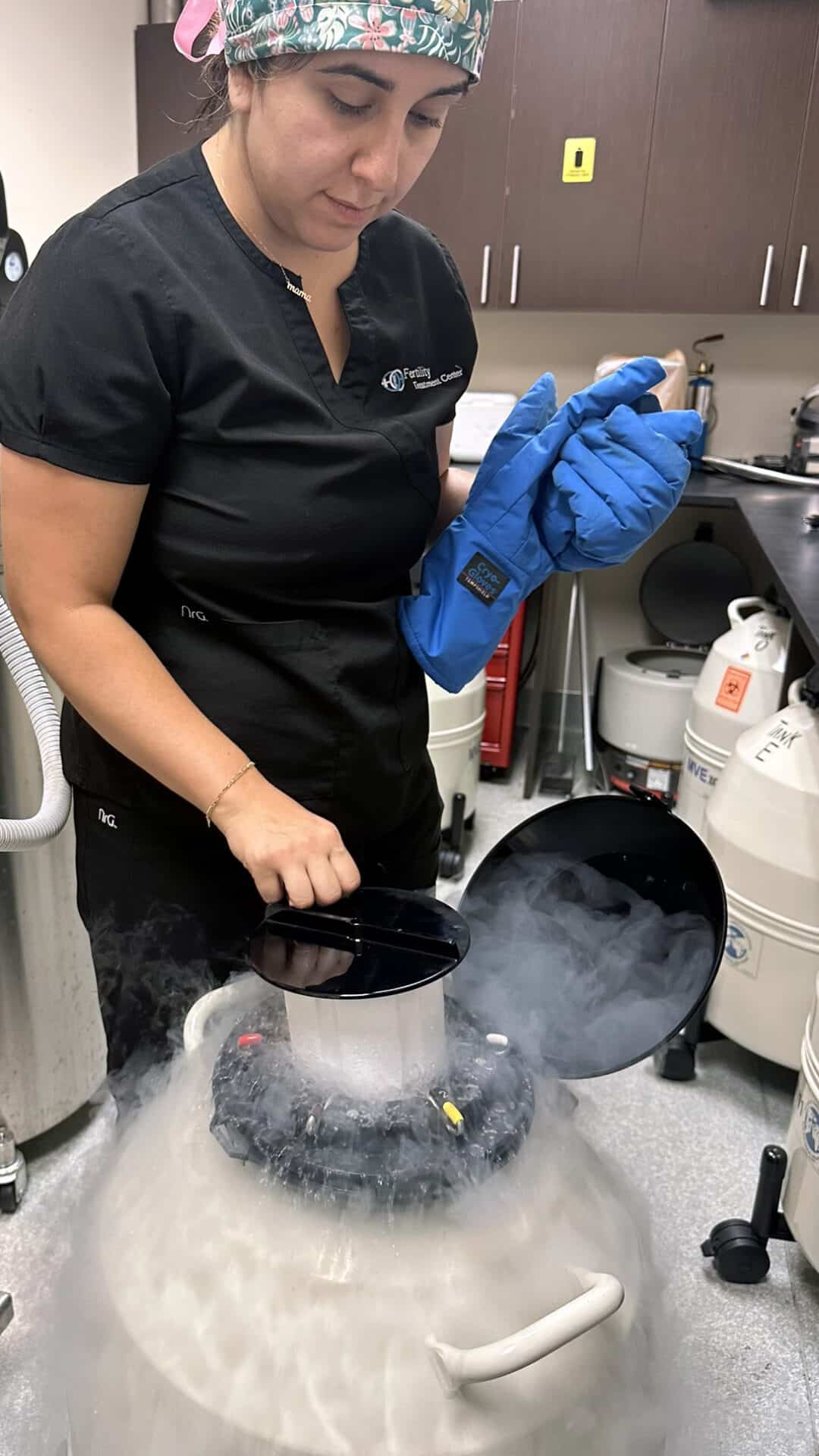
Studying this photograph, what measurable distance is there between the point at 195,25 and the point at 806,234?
238cm

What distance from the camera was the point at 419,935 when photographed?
0.69m

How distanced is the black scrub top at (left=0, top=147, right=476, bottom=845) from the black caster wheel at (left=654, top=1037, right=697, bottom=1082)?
1075 millimetres

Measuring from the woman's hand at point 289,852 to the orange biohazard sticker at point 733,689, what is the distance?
172 cm

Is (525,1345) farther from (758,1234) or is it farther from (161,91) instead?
(161,91)

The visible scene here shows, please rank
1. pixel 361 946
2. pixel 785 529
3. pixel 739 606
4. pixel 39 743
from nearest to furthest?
1. pixel 361 946
2. pixel 39 743
3. pixel 785 529
4. pixel 739 606

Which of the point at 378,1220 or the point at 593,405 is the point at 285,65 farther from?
the point at 378,1220

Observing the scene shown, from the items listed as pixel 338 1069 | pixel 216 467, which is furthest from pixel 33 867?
pixel 338 1069

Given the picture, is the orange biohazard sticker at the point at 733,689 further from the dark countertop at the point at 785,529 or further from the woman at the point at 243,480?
the woman at the point at 243,480

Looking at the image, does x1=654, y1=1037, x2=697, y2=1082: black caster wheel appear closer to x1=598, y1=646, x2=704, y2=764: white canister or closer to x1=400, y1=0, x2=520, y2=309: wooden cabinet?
x1=598, y1=646, x2=704, y2=764: white canister

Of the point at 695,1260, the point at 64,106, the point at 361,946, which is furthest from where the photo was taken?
the point at 64,106

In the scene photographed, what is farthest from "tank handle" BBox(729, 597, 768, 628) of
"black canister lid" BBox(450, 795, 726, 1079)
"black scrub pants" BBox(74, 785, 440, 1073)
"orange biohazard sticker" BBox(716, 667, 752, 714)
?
"black canister lid" BBox(450, 795, 726, 1079)

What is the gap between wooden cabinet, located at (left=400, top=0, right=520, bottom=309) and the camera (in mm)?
2838

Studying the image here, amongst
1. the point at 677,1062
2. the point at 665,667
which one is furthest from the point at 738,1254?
the point at 665,667

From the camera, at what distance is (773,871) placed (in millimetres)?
1709
